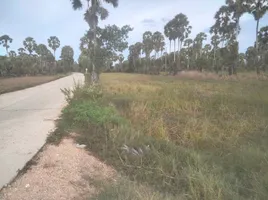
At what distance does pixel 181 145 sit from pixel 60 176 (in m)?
2.86

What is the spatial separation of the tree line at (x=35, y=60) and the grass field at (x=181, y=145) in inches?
2441

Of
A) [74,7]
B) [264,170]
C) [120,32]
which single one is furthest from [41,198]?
[74,7]

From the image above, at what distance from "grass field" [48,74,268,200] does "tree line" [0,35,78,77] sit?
2441 inches

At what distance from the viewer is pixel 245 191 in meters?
4.78

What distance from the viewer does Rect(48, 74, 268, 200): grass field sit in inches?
185

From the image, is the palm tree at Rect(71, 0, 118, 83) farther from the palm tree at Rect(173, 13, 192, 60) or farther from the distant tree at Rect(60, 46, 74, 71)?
the distant tree at Rect(60, 46, 74, 71)

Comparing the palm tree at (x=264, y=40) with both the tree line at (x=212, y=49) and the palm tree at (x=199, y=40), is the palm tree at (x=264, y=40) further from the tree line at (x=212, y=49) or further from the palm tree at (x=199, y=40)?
the palm tree at (x=199, y=40)

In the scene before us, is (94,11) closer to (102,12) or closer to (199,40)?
(102,12)

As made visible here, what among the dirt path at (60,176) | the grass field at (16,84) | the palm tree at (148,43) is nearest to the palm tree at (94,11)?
the grass field at (16,84)

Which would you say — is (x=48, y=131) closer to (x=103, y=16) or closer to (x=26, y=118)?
(x=26, y=118)

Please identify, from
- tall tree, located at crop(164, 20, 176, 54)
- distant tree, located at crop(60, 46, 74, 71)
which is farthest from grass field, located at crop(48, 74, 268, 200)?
distant tree, located at crop(60, 46, 74, 71)

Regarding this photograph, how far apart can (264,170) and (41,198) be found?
343 cm

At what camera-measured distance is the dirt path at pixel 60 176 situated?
16.0 feet

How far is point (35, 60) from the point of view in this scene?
91.1m
